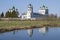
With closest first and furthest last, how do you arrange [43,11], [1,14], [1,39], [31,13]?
[1,39] → [1,14] → [31,13] → [43,11]

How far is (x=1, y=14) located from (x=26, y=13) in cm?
2132

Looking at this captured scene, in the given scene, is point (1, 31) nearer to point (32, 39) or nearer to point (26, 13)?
point (32, 39)

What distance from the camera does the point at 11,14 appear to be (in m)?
82.3

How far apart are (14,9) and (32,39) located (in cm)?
7215

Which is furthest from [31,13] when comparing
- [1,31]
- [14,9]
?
[1,31]

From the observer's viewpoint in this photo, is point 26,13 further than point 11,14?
Yes

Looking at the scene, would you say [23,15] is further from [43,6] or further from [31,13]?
[43,6]

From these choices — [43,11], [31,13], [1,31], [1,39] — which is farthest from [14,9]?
[1,39]

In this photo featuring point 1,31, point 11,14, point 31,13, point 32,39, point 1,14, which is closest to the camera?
point 32,39

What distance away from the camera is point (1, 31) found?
995 inches

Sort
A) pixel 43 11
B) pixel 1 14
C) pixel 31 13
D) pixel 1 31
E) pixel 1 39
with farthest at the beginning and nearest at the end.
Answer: pixel 43 11 → pixel 31 13 → pixel 1 14 → pixel 1 31 → pixel 1 39

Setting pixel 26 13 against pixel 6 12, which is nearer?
pixel 6 12

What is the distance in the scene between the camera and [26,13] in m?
106

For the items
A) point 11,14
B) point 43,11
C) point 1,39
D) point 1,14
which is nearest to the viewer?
point 1,39
